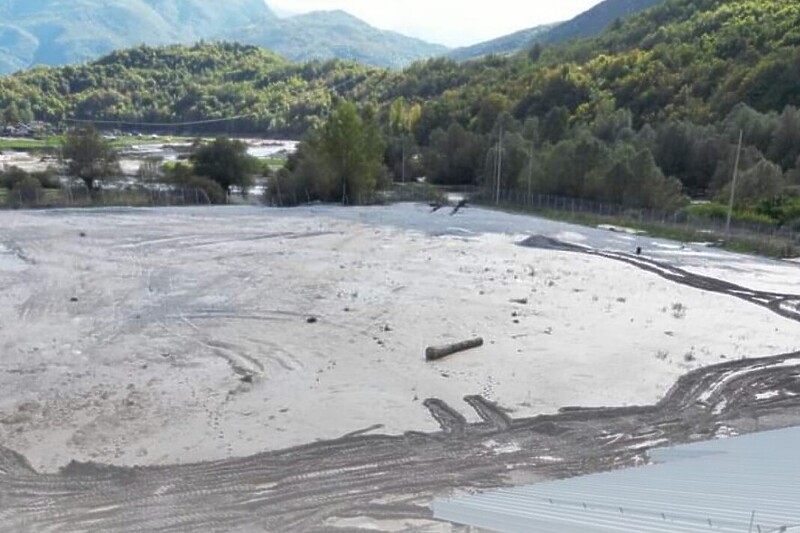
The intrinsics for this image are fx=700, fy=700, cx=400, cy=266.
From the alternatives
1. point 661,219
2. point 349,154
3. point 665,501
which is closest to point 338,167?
point 349,154

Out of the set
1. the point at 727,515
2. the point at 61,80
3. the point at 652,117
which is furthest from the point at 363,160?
the point at 61,80

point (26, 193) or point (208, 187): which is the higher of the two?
point (208, 187)

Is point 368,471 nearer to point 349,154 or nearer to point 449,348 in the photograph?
point 449,348

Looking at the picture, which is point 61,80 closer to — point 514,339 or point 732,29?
point 732,29

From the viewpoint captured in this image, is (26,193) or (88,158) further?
(88,158)

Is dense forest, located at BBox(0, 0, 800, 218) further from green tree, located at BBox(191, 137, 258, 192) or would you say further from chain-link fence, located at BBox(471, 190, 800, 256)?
green tree, located at BBox(191, 137, 258, 192)

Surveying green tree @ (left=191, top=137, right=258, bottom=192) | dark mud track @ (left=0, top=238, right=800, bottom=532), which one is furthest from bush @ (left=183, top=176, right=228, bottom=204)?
dark mud track @ (left=0, top=238, right=800, bottom=532)

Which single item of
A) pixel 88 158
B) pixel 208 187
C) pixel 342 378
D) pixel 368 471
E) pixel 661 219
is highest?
pixel 88 158
